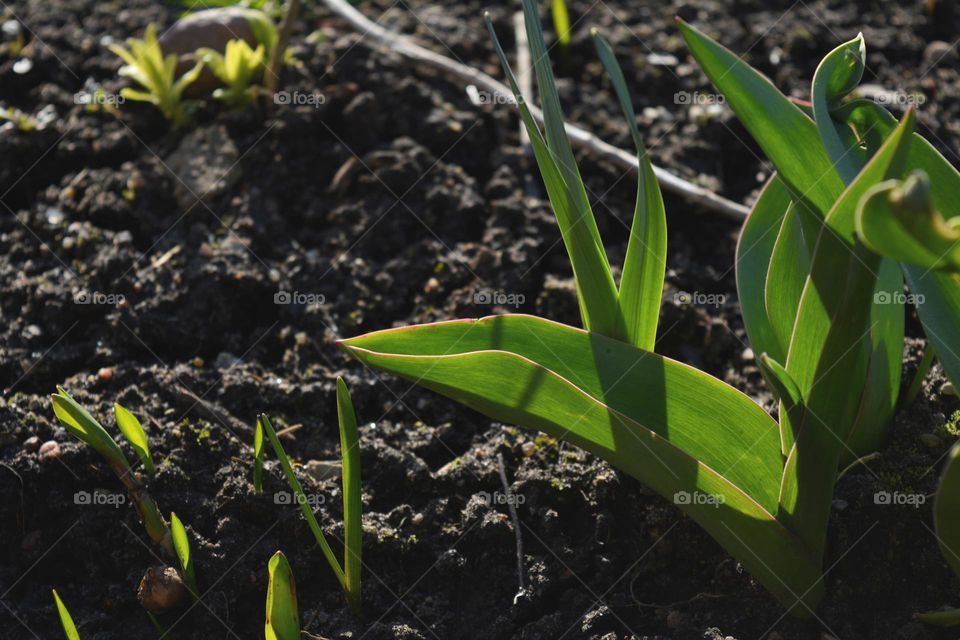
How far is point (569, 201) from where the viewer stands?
1.05 metres

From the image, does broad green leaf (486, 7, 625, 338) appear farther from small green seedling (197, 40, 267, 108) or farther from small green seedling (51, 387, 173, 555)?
small green seedling (197, 40, 267, 108)

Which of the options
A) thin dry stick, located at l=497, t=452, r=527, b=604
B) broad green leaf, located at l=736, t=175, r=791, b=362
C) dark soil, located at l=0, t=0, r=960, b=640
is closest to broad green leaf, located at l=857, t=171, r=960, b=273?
broad green leaf, located at l=736, t=175, r=791, b=362

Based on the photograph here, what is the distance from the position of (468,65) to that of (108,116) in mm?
955

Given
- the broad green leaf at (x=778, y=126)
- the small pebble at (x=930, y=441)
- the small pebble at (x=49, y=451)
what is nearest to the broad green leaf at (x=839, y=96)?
the broad green leaf at (x=778, y=126)

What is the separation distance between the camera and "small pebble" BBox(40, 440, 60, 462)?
4.59 feet

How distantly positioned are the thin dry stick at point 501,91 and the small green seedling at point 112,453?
0.98m

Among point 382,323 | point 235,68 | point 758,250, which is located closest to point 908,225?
point 758,250

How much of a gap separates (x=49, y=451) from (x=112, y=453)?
0.27 meters

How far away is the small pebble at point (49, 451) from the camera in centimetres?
140

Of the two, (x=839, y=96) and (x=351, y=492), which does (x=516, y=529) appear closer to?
(x=351, y=492)

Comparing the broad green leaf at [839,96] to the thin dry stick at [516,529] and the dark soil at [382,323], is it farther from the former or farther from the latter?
the thin dry stick at [516,529]

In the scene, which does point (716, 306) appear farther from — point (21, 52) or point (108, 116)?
point (21, 52)

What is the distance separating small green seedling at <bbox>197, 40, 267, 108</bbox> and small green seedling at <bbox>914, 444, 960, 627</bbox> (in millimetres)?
1743

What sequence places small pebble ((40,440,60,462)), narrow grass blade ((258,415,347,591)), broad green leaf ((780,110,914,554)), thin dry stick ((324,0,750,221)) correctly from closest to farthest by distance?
broad green leaf ((780,110,914,554))
narrow grass blade ((258,415,347,591))
small pebble ((40,440,60,462))
thin dry stick ((324,0,750,221))
